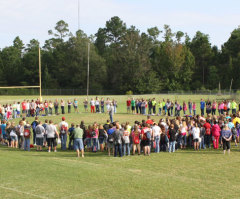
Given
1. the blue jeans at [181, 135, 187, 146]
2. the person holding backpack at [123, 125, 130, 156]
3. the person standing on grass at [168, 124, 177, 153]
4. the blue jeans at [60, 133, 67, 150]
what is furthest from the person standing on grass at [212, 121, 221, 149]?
the blue jeans at [60, 133, 67, 150]

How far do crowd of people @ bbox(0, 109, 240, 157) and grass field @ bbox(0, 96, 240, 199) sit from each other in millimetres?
688

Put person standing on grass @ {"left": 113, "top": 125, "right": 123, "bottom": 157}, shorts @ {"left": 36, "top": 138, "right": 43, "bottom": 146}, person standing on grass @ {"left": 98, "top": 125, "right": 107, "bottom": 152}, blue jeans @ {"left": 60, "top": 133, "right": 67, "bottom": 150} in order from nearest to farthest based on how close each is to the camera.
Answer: person standing on grass @ {"left": 113, "top": 125, "right": 123, "bottom": 157}
person standing on grass @ {"left": 98, "top": 125, "right": 107, "bottom": 152}
shorts @ {"left": 36, "top": 138, "right": 43, "bottom": 146}
blue jeans @ {"left": 60, "top": 133, "right": 67, "bottom": 150}

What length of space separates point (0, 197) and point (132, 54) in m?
67.9

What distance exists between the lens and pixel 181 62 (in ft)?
258

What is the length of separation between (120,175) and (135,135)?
391 centimetres

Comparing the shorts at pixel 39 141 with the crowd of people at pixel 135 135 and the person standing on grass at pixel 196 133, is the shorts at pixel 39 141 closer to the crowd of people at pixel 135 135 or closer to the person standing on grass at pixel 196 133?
the crowd of people at pixel 135 135

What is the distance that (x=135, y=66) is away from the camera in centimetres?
7556

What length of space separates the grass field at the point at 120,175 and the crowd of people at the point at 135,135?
688 mm

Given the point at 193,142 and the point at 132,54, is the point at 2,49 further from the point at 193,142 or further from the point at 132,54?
the point at 193,142

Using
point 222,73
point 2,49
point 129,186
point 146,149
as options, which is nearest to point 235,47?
point 222,73

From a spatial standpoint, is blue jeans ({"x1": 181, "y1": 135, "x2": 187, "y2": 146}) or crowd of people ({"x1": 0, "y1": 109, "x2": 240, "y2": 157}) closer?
crowd of people ({"x1": 0, "y1": 109, "x2": 240, "y2": 157})

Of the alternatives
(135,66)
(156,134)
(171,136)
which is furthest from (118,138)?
(135,66)

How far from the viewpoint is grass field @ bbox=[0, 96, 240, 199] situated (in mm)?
10133

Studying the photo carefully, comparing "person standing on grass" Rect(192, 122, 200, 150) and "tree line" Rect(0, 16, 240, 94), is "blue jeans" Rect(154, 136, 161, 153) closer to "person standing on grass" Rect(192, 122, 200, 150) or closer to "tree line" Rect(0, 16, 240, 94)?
"person standing on grass" Rect(192, 122, 200, 150)
